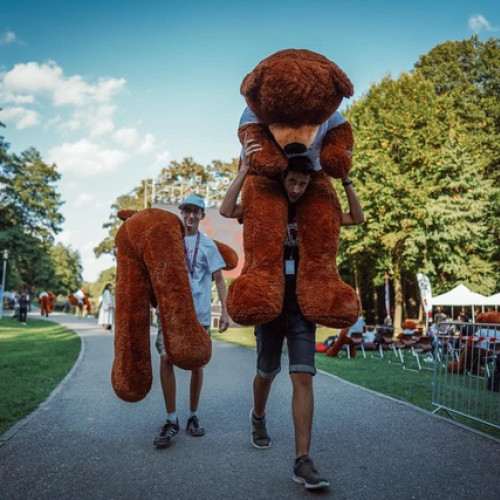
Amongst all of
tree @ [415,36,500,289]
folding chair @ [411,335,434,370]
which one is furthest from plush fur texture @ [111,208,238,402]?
tree @ [415,36,500,289]

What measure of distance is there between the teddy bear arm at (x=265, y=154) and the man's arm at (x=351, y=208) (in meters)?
0.66

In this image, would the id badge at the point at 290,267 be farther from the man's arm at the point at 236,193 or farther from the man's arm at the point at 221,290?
the man's arm at the point at 221,290

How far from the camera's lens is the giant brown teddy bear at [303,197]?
10.7 feet

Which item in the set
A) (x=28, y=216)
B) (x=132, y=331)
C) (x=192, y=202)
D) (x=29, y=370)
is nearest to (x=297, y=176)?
(x=192, y=202)

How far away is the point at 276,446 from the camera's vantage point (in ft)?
14.1

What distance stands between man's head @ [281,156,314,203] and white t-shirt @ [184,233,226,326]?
139cm

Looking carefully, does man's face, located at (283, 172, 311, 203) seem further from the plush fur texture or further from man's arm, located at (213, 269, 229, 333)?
man's arm, located at (213, 269, 229, 333)

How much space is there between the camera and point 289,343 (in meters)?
3.80

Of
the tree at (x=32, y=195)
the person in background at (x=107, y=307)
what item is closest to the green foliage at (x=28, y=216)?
the tree at (x=32, y=195)

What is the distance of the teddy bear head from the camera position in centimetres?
322

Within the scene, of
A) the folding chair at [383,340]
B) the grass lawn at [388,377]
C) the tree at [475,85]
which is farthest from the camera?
the tree at [475,85]

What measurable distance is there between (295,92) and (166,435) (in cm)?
291

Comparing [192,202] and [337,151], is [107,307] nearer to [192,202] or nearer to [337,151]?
[192,202]

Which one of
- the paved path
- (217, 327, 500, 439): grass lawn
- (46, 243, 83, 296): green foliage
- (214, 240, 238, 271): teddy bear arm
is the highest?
(46, 243, 83, 296): green foliage
